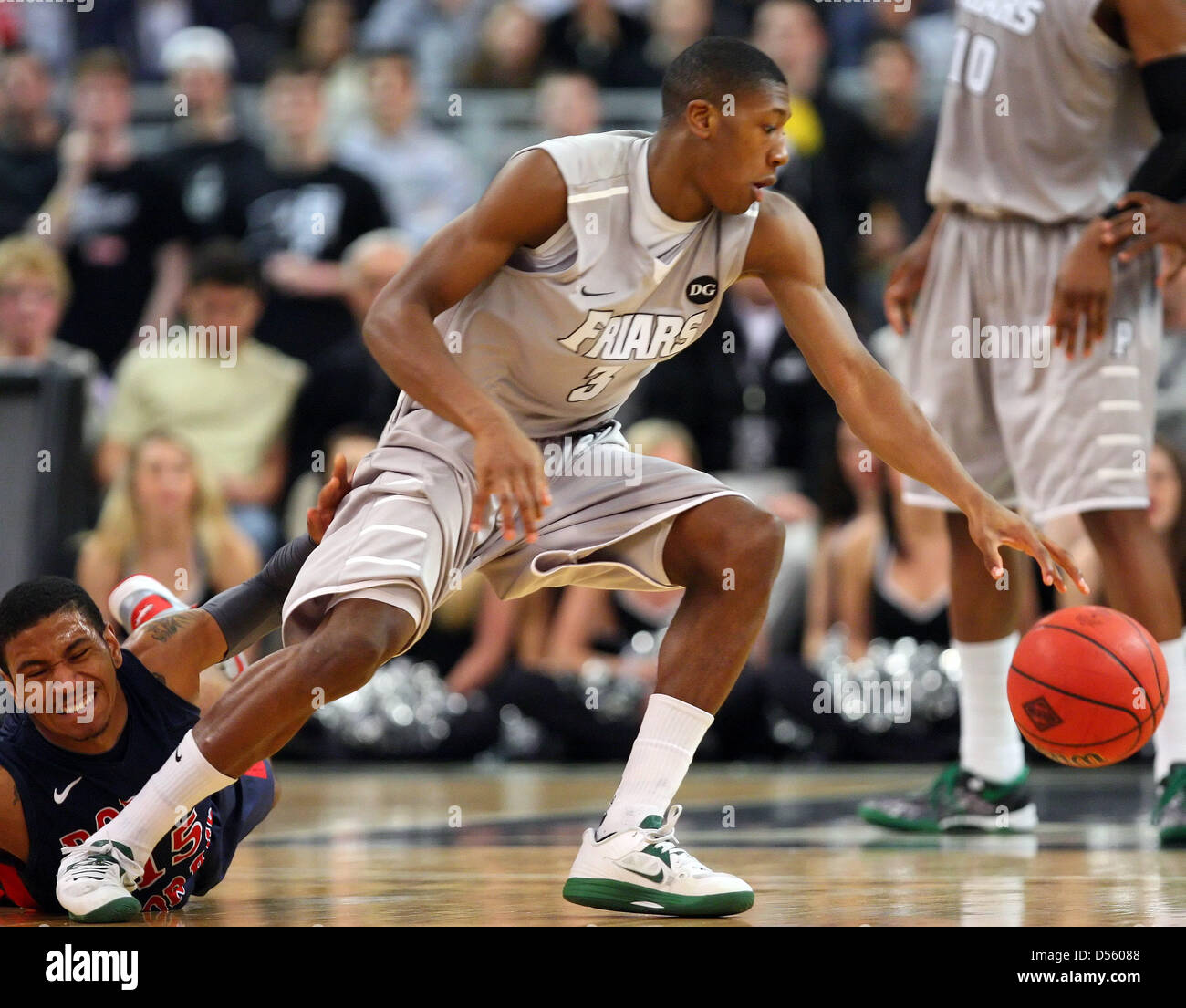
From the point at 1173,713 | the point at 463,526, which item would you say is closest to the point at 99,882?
the point at 463,526

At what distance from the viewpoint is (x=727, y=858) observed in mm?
3855

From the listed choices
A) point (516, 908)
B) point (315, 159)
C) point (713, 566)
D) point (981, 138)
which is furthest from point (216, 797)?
point (315, 159)

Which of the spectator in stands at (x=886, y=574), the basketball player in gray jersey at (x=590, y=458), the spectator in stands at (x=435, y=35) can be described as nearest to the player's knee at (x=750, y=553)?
the basketball player in gray jersey at (x=590, y=458)

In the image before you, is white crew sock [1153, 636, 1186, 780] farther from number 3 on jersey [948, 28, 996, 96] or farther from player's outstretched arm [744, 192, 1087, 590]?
number 3 on jersey [948, 28, 996, 96]

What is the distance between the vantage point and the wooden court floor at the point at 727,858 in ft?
9.41

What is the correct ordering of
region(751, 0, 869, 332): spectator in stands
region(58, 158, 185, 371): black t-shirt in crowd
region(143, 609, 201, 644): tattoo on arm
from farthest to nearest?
region(58, 158, 185, 371): black t-shirt in crowd → region(751, 0, 869, 332): spectator in stands → region(143, 609, 201, 644): tattoo on arm

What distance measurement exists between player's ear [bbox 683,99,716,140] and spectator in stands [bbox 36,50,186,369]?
573cm

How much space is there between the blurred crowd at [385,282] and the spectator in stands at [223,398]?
1 cm

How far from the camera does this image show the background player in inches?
118

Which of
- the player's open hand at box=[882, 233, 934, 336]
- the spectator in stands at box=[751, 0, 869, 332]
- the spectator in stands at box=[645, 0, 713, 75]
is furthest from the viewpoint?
the spectator in stands at box=[645, 0, 713, 75]

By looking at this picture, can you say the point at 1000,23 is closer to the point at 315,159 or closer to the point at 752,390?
the point at 752,390

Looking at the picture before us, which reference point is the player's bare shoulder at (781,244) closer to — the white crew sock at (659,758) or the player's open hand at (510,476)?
the player's open hand at (510,476)

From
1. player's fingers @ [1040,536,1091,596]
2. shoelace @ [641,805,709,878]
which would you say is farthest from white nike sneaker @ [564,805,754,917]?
player's fingers @ [1040,536,1091,596]

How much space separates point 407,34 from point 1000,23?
603 centimetres
